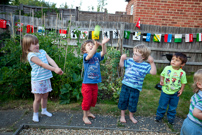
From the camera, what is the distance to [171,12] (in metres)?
6.58

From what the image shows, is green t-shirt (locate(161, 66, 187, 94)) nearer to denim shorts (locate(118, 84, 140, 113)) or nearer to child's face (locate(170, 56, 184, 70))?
child's face (locate(170, 56, 184, 70))

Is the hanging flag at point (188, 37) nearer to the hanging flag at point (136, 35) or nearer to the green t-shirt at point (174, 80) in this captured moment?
the hanging flag at point (136, 35)

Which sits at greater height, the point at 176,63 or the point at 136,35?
the point at 136,35

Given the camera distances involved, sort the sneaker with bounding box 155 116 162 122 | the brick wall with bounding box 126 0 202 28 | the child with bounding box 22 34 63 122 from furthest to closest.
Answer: the brick wall with bounding box 126 0 202 28
the sneaker with bounding box 155 116 162 122
the child with bounding box 22 34 63 122

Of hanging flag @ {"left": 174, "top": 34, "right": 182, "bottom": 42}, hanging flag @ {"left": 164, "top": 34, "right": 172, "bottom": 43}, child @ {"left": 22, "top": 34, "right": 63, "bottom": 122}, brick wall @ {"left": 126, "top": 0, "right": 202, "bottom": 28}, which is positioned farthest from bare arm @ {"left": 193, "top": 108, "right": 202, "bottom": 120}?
brick wall @ {"left": 126, "top": 0, "right": 202, "bottom": 28}

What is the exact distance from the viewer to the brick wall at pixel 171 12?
650cm

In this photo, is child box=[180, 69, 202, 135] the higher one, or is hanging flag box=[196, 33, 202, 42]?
hanging flag box=[196, 33, 202, 42]

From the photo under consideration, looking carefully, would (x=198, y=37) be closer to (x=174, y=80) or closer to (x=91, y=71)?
(x=174, y=80)

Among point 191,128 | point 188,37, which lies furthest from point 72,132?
point 188,37

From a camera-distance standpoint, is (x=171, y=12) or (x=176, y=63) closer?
(x=176, y=63)

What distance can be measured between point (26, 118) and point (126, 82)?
2.02 metres

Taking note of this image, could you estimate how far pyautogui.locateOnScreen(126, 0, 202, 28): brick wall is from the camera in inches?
256

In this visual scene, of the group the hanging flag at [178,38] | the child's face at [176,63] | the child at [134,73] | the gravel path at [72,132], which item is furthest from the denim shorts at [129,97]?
the hanging flag at [178,38]

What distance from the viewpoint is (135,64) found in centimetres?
260
